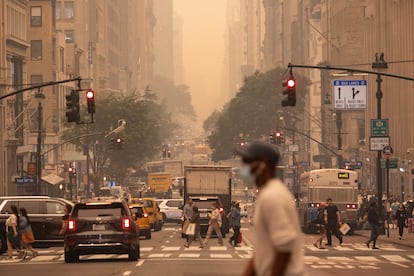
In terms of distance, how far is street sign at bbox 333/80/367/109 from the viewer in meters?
60.9

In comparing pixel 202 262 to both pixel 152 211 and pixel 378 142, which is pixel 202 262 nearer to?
pixel 378 142

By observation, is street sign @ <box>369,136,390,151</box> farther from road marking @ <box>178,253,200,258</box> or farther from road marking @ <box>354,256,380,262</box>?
road marking @ <box>354,256,380,262</box>

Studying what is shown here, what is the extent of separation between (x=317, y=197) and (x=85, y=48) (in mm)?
107349

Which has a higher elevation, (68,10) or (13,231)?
(68,10)

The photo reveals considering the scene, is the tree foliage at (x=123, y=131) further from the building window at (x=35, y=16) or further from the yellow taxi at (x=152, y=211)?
the yellow taxi at (x=152, y=211)

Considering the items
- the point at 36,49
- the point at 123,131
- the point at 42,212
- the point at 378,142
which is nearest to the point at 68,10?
the point at 36,49

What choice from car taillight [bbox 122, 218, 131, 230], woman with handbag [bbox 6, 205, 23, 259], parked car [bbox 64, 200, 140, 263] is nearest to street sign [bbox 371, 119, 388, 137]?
woman with handbag [bbox 6, 205, 23, 259]

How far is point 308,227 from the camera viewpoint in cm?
6047


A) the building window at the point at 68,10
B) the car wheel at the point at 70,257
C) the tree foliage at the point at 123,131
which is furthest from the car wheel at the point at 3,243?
the building window at the point at 68,10

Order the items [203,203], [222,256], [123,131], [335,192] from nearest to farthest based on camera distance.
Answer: [222,256]
[203,203]
[335,192]
[123,131]

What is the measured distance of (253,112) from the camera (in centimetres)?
16375

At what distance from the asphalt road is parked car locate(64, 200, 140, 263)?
1.58 feet

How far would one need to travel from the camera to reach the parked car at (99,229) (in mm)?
32188

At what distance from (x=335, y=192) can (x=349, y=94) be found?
5.82 m
